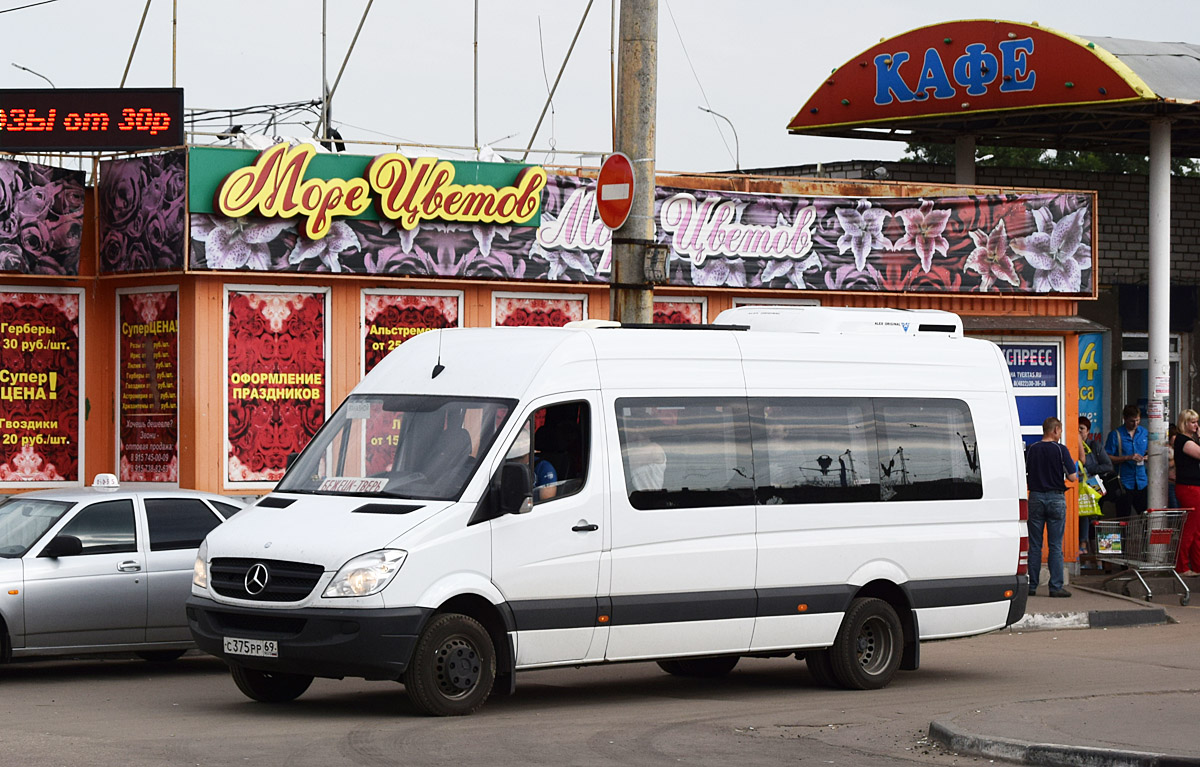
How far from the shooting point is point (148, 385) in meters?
19.4

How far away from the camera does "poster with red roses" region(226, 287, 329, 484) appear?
1891cm

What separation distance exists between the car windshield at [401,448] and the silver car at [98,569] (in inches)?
74.4

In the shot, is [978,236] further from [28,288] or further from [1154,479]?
[28,288]

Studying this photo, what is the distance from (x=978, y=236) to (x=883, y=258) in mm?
1373

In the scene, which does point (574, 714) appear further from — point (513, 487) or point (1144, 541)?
point (1144, 541)

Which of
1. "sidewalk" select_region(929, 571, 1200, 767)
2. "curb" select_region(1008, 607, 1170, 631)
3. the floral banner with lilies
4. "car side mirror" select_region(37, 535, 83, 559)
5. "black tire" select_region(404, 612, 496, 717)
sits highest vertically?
the floral banner with lilies

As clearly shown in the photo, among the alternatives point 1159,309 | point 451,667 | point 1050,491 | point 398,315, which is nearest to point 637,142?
point 398,315

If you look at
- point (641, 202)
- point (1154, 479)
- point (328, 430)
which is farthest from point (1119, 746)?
point (1154, 479)

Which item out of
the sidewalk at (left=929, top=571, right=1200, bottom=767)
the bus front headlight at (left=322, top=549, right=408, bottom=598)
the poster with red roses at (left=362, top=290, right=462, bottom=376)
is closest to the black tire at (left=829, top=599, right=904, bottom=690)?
the sidewalk at (left=929, top=571, right=1200, bottom=767)

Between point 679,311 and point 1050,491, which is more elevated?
point 679,311

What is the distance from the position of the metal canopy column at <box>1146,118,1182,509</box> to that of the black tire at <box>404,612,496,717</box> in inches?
508

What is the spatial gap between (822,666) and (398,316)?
8.36 metres

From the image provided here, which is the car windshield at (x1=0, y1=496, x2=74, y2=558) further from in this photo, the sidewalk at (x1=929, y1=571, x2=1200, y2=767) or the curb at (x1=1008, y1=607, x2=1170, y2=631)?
the curb at (x1=1008, y1=607, x2=1170, y2=631)

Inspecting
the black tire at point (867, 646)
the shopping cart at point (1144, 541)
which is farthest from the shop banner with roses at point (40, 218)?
the shopping cart at point (1144, 541)
